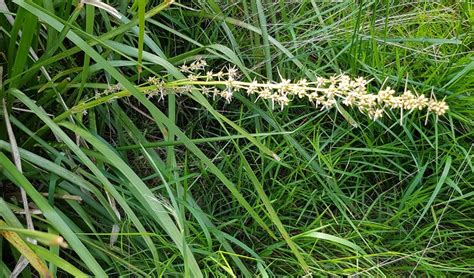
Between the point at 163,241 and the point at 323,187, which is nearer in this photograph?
the point at 163,241

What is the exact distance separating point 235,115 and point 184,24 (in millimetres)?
313

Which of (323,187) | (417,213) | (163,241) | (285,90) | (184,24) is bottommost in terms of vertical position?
(417,213)

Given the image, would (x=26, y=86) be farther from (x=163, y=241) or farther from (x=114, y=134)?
(x=163, y=241)

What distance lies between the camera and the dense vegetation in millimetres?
1424

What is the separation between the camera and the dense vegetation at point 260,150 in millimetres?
1424

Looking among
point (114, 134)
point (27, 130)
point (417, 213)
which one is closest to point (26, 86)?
point (27, 130)

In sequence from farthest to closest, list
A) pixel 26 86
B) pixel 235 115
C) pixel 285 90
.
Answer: pixel 235 115
pixel 26 86
pixel 285 90

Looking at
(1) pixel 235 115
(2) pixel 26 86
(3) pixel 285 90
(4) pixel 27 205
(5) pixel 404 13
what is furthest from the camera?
(5) pixel 404 13

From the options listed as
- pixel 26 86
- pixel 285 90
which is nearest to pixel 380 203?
pixel 285 90

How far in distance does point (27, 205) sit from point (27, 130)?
179 mm

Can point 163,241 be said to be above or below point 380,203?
above

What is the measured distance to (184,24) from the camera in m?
1.82

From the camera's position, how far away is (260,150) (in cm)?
165

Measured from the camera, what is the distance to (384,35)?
175 cm
